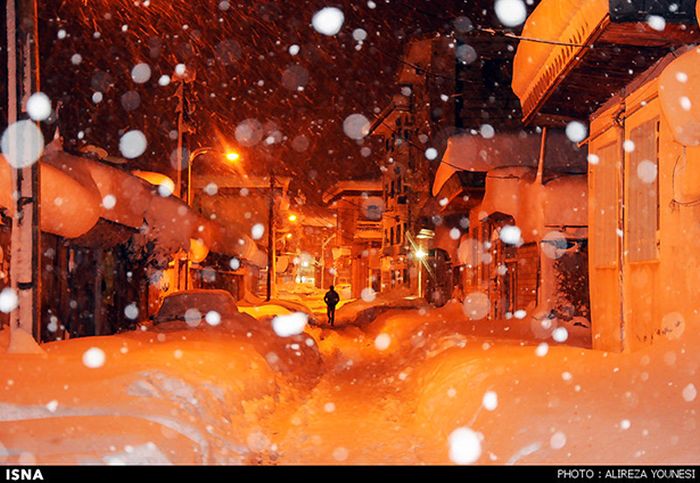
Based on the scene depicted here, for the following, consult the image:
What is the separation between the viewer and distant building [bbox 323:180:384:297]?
186 feet

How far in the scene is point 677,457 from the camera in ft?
16.4

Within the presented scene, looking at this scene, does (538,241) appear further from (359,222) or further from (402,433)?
(359,222)

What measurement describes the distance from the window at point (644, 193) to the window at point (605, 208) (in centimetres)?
82

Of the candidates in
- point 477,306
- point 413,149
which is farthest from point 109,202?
point 413,149

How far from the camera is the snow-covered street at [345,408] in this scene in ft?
18.4

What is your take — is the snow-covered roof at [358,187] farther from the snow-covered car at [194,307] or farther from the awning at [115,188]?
the awning at [115,188]

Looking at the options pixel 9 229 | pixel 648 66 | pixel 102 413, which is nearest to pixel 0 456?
pixel 102 413

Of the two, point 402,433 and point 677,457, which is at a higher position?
point 677,457

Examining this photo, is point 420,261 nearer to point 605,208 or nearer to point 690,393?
point 605,208

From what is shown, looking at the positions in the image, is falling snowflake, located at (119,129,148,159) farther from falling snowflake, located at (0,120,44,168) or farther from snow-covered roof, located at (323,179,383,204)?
snow-covered roof, located at (323,179,383,204)

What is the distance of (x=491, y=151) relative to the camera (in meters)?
21.2

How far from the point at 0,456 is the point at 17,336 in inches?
186

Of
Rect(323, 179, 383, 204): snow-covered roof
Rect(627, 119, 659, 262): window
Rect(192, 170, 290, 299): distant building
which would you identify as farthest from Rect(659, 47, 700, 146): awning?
Rect(323, 179, 383, 204): snow-covered roof
